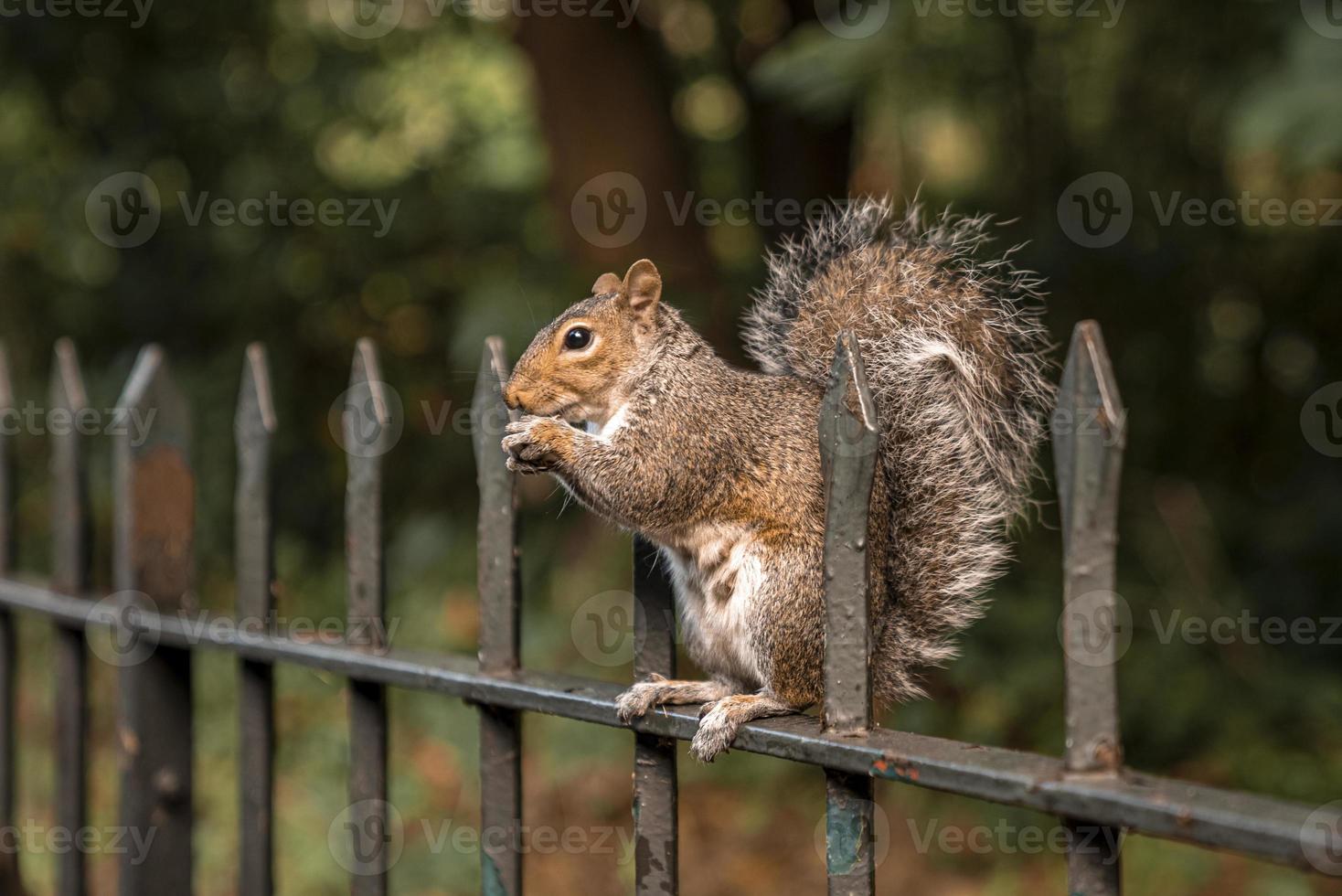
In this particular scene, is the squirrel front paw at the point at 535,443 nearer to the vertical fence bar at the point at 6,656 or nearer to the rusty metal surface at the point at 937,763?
the rusty metal surface at the point at 937,763

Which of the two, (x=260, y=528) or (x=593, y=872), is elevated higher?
(x=260, y=528)

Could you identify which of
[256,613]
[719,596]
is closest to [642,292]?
[719,596]

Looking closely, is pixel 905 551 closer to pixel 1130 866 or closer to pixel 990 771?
pixel 990 771

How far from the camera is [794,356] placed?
4.38 feet

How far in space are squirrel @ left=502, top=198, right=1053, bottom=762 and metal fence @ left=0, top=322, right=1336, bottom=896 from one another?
0.05m

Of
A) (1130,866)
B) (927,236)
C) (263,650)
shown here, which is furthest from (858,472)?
(1130,866)

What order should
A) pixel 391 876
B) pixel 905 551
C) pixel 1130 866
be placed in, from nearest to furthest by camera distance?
pixel 905 551 → pixel 1130 866 → pixel 391 876

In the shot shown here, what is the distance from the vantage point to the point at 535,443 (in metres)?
1.23

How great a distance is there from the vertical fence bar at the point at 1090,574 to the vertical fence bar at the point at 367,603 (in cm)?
78

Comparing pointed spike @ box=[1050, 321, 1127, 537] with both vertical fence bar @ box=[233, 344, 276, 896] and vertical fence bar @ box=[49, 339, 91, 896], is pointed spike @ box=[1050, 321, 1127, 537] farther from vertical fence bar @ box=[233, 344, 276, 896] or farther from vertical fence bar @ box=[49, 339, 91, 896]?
vertical fence bar @ box=[49, 339, 91, 896]

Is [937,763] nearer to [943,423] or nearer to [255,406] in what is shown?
[943,423]

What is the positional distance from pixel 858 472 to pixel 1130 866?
196 centimetres

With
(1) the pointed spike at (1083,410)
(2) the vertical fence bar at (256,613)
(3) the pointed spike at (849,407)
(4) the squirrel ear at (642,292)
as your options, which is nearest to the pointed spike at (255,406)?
(2) the vertical fence bar at (256,613)

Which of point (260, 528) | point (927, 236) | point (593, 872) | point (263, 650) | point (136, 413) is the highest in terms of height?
point (927, 236)
